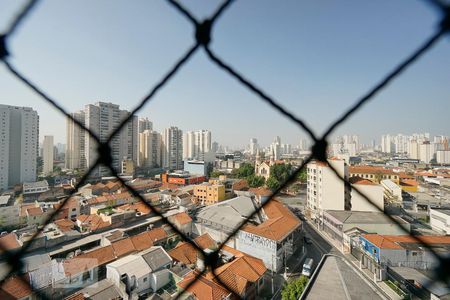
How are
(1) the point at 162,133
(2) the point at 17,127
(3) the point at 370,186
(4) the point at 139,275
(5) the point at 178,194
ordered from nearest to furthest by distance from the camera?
(4) the point at 139,275, (3) the point at 370,186, (5) the point at 178,194, (2) the point at 17,127, (1) the point at 162,133

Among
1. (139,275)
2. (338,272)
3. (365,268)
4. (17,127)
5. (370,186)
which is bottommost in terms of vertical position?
(365,268)

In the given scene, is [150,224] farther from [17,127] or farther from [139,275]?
[17,127]

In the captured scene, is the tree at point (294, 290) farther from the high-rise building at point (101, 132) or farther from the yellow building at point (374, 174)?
the high-rise building at point (101, 132)

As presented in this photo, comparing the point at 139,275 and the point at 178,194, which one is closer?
the point at 139,275

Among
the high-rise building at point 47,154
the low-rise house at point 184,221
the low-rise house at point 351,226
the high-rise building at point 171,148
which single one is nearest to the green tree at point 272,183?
the low-rise house at point 351,226

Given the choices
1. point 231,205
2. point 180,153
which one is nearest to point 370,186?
point 231,205

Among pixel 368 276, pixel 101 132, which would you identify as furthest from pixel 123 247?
pixel 101 132

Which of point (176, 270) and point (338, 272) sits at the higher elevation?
point (338, 272)

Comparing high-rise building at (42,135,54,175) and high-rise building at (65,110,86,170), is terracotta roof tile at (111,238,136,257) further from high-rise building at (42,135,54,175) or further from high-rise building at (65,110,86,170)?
high-rise building at (42,135,54,175)
